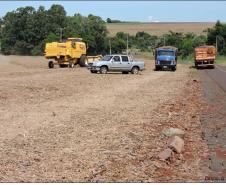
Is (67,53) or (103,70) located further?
(67,53)

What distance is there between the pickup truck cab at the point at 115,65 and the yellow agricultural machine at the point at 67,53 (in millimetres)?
10224

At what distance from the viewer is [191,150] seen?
1151 centimetres

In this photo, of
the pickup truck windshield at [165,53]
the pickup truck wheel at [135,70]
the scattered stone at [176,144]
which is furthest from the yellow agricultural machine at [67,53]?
the scattered stone at [176,144]

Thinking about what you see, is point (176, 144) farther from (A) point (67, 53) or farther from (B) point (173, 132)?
(A) point (67, 53)

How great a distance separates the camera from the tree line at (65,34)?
405 feet

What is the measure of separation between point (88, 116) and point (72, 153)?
5.44 m

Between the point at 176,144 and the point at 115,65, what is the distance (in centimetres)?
3633

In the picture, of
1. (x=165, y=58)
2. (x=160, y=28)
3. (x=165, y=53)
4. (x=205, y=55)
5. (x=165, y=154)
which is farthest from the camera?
(x=160, y=28)

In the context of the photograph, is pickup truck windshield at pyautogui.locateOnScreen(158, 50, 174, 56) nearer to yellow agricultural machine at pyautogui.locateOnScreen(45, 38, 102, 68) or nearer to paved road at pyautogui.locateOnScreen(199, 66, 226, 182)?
yellow agricultural machine at pyautogui.locateOnScreen(45, 38, 102, 68)

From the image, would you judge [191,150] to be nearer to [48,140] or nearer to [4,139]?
[48,140]

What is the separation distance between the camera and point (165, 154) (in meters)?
10.5

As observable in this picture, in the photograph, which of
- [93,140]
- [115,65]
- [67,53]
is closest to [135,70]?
[115,65]

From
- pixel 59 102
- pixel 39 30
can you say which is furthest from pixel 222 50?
pixel 59 102

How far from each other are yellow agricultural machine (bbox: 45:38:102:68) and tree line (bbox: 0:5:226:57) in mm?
59579
